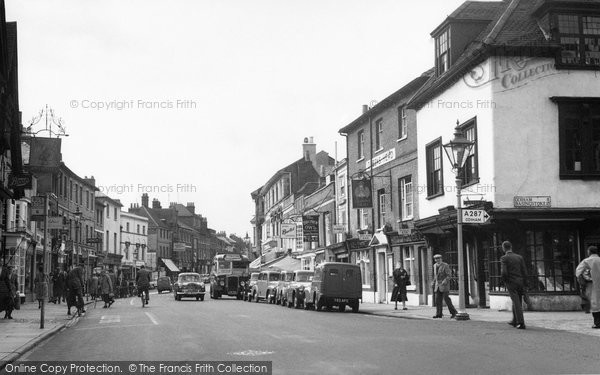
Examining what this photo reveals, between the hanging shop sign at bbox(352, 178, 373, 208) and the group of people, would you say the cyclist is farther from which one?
the group of people

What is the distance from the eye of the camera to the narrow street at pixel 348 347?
10055 millimetres

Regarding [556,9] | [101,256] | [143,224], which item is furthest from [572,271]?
[143,224]

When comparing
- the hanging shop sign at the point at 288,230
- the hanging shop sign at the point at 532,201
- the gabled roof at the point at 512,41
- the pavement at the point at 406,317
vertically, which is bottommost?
the pavement at the point at 406,317

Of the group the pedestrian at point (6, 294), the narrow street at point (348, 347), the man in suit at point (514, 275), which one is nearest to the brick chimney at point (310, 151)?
the pedestrian at point (6, 294)

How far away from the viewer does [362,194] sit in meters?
35.3

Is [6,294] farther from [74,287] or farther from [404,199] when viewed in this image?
[404,199]

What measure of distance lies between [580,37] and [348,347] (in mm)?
16260

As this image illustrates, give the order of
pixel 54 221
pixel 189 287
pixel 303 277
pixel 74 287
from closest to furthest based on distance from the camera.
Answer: pixel 54 221
pixel 74 287
pixel 303 277
pixel 189 287

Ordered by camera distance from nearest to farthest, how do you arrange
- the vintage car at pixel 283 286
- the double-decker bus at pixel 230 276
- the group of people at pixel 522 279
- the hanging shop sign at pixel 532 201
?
the group of people at pixel 522 279 → the hanging shop sign at pixel 532 201 → the vintage car at pixel 283 286 → the double-decker bus at pixel 230 276

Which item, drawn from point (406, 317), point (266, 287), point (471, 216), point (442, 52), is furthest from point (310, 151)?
point (471, 216)

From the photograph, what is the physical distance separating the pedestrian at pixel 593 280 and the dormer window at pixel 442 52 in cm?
1410

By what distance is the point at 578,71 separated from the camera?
23938 mm

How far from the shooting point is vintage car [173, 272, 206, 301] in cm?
4397

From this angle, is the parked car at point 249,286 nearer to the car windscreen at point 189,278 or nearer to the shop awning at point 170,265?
the car windscreen at point 189,278
